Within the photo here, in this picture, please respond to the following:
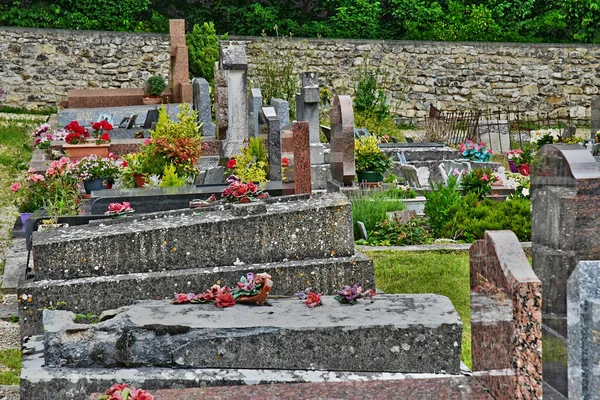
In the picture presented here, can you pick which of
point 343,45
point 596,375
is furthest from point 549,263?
point 343,45

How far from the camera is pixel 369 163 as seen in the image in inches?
501

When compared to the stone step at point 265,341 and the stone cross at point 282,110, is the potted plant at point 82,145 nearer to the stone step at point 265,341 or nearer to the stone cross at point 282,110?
the stone cross at point 282,110

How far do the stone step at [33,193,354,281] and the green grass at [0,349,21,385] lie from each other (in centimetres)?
58

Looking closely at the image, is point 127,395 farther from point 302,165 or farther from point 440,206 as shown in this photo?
point 440,206

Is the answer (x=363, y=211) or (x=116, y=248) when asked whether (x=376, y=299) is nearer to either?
(x=116, y=248)

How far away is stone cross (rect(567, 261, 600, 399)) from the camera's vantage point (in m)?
3.58

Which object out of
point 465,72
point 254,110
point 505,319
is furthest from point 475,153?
point 505,319

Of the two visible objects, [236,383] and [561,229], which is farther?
[236,383]

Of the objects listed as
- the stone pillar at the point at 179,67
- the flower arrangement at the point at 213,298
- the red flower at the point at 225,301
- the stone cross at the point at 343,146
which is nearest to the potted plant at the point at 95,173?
the stone cross at the point at 343,146

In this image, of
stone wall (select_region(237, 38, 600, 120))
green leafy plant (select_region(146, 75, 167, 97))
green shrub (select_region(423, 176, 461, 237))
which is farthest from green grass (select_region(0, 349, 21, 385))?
stone wall (select_region(237, 38, 600, 120))

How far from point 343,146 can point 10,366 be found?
21.0 feet

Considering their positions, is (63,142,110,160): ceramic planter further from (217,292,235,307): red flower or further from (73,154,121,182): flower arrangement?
(217,292,235,307): red flower

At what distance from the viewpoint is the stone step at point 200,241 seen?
6.67 m

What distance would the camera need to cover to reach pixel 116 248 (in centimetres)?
670
